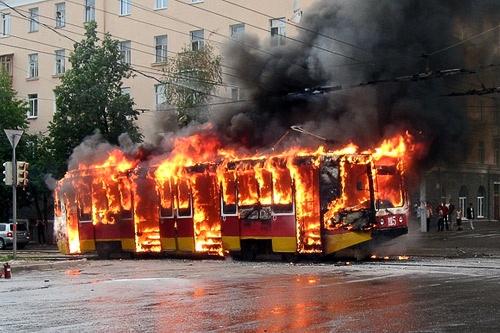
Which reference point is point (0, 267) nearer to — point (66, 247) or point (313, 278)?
point (66, 247)

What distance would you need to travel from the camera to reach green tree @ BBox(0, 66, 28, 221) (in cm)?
4416

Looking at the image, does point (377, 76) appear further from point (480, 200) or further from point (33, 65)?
point (33, 65)

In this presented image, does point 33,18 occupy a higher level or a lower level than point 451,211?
higher

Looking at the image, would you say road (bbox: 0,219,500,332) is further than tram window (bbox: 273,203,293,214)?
No

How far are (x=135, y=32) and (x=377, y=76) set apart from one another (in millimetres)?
25398

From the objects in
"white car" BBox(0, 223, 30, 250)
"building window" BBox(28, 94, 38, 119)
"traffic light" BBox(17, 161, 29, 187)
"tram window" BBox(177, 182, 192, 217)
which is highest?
"building window" BBox(28, 94, 38, 119)

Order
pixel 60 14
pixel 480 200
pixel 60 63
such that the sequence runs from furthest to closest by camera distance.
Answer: pixel 60 63 → pixel 60 14 → pixel 480 200

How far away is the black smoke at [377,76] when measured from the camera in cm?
2336

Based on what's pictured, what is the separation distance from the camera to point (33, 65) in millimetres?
51781

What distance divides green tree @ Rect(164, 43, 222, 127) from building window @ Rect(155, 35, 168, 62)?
11.4 m

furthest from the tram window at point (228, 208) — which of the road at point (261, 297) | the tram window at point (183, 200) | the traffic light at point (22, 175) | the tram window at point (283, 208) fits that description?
the traffic light at point (22, 175)

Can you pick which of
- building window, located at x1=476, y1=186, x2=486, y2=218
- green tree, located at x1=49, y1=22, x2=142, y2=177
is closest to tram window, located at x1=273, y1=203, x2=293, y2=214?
green tree, located at x1=49, y1=22, x2=142, y2=177

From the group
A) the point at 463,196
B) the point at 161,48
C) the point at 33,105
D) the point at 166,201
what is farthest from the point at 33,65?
the point at 166,201

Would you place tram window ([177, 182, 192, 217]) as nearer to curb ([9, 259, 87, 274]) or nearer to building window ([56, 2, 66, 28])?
curb ([9, 259, 87, 274])
